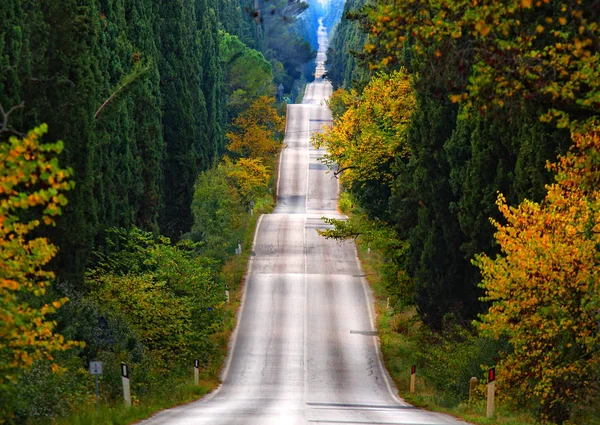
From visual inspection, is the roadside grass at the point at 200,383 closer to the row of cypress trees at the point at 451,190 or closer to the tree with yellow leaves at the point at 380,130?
the row of cypress trees at the point at 451,190

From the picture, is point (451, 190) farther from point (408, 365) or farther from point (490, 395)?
point (490, 395)

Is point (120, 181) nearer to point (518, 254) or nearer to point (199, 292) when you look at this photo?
point (199, 292)

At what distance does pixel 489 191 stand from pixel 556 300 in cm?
1015

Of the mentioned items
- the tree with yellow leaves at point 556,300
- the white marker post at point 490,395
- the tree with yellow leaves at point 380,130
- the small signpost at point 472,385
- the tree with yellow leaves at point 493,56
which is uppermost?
the tree with yellow leaves at point 493,56

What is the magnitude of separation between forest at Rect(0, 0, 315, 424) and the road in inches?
55.3

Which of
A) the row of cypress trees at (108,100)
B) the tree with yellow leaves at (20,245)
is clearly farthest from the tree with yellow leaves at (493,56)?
the tree with yellow leaves at (20,245)

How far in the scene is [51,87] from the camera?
27906mm

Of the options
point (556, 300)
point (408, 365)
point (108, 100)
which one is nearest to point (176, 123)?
point (108, 100)

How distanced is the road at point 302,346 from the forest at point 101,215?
1.40 m

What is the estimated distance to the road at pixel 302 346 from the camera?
2095 cm

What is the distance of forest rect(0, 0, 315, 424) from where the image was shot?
12.2 meters

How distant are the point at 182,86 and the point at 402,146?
48.5 ft

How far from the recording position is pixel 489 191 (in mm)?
27844

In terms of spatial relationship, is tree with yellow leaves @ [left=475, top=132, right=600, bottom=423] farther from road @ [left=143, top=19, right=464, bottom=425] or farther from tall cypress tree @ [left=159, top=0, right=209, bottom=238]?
tall cypress tree @ [left=159, top=0, right=209, bottom=238]
